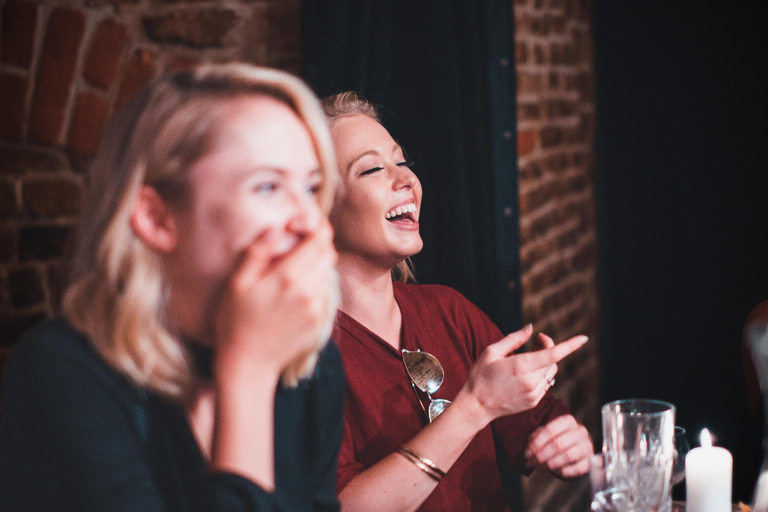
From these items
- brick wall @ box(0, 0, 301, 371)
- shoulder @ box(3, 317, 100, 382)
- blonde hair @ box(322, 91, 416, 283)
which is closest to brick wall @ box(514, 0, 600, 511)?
blonde hair @ box(322, 91, 416, 283)

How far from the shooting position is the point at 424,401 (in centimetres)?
111

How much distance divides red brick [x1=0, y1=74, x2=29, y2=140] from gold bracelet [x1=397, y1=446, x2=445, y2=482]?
2.77ft

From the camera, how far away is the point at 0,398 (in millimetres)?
695

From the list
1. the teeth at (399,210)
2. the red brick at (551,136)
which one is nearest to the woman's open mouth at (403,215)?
the teeth at (399,210)

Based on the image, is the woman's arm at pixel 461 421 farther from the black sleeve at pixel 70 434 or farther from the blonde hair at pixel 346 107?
the blonde hair at pixel 346 107

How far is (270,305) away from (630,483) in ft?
1.77

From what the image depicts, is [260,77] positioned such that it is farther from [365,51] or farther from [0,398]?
[365,51]

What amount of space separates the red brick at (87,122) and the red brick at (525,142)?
1.23m

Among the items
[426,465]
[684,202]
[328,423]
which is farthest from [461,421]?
[684,202]

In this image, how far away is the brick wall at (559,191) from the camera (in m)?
2.04

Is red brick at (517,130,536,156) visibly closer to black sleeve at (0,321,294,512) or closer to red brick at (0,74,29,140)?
red brick at (0,74,29,140)

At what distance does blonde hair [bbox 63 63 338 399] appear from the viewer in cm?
64

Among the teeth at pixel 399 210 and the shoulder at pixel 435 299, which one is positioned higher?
the teeth at pixel 399 210

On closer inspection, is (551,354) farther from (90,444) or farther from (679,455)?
(90,444)
